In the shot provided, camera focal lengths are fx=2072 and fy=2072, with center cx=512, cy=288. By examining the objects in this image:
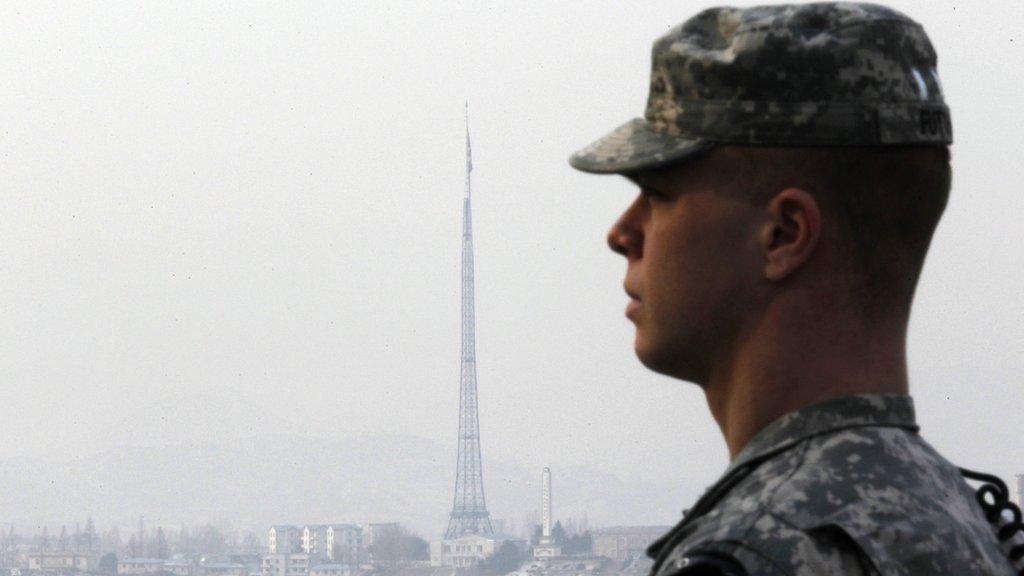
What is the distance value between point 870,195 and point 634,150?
0.63ft

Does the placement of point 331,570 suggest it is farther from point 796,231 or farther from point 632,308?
point 796,231

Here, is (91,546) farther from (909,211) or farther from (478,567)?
(909,211)

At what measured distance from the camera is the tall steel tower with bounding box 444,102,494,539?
105250 millimetres

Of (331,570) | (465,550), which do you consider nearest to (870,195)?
(465,550)

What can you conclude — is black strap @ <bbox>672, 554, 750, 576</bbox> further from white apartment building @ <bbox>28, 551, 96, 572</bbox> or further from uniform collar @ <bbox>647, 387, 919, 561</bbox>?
white apartment building @ <bbox>28, 551, 96, 572</bbox>

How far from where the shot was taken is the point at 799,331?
1.63 metres

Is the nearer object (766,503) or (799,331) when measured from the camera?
(766,503)

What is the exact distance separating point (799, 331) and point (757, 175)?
0.13m

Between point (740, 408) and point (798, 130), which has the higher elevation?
point (798, 130)

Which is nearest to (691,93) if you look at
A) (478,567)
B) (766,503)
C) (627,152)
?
(627,152)

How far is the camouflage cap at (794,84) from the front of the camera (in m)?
1.61

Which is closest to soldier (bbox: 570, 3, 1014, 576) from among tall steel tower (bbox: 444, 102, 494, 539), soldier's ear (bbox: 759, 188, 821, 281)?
soldier's ear (bbox: 759, 188, 821, 281)

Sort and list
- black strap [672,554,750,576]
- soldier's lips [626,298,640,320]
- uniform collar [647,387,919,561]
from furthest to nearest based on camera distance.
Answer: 1. soldier's lips [626,298,640,320]
2. uniform collar [647,387,919,561]
3. black strap [672,554,750,576]

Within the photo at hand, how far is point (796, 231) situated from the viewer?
162 cm
